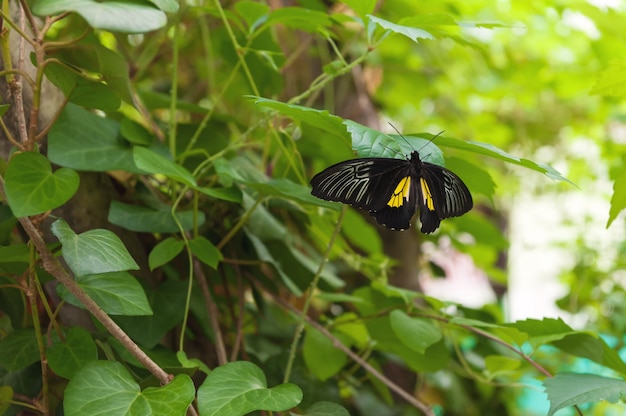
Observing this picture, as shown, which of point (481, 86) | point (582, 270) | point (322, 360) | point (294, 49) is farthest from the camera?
point (481, 86)

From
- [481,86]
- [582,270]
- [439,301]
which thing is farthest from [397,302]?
[481,86]

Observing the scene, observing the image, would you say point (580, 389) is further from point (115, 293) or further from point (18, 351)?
point (18, 351)

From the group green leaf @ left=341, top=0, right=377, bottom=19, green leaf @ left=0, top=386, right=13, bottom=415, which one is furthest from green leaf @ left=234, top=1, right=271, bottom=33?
green leaf @ left=0, top=386, right=13, bottom=415

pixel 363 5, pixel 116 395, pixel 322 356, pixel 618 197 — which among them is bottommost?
pixel 322 356

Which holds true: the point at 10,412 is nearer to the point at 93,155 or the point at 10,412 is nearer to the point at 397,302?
the point at 93,155

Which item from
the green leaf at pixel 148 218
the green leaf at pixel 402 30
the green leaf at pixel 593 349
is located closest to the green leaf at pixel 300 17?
the green leaf at pixel 402 30

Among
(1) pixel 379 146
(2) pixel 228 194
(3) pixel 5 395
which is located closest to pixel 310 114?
(1) pixel 379 146

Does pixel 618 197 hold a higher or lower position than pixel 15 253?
higher

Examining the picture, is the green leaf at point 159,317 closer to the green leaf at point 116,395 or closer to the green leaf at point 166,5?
the green leaf at point 116,395
